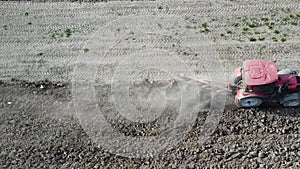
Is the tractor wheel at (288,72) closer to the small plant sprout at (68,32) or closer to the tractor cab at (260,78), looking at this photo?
the tractor cab at (260,78)

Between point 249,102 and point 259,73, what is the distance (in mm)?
904

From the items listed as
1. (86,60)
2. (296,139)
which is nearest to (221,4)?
(86,60)

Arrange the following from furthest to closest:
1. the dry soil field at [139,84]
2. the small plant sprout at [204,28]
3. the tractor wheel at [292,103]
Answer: the small plant sprout at [204,28]
the tractor wheel at [292,103]
the dry soil field at [139,84]

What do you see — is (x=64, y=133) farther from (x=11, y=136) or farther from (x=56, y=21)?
(x=56, y=21)

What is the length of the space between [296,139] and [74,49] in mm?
8089

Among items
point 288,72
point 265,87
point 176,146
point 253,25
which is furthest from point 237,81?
point 253,25

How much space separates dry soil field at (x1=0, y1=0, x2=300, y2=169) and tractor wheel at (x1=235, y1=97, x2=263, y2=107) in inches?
7.2

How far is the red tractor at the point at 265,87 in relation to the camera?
43.5 feet

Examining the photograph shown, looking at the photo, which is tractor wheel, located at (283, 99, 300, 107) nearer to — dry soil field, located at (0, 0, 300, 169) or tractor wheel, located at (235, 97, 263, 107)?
dry soil field, located at (0, 0, 300, 169)

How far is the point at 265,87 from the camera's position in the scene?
13227 millimetres

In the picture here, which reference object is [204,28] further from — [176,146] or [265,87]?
[176,146]

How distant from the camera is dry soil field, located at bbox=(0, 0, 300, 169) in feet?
41.6

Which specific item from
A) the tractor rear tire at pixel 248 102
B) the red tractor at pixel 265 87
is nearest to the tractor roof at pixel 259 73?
the red tractor at pixel 265 87

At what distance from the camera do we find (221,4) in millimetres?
18078
